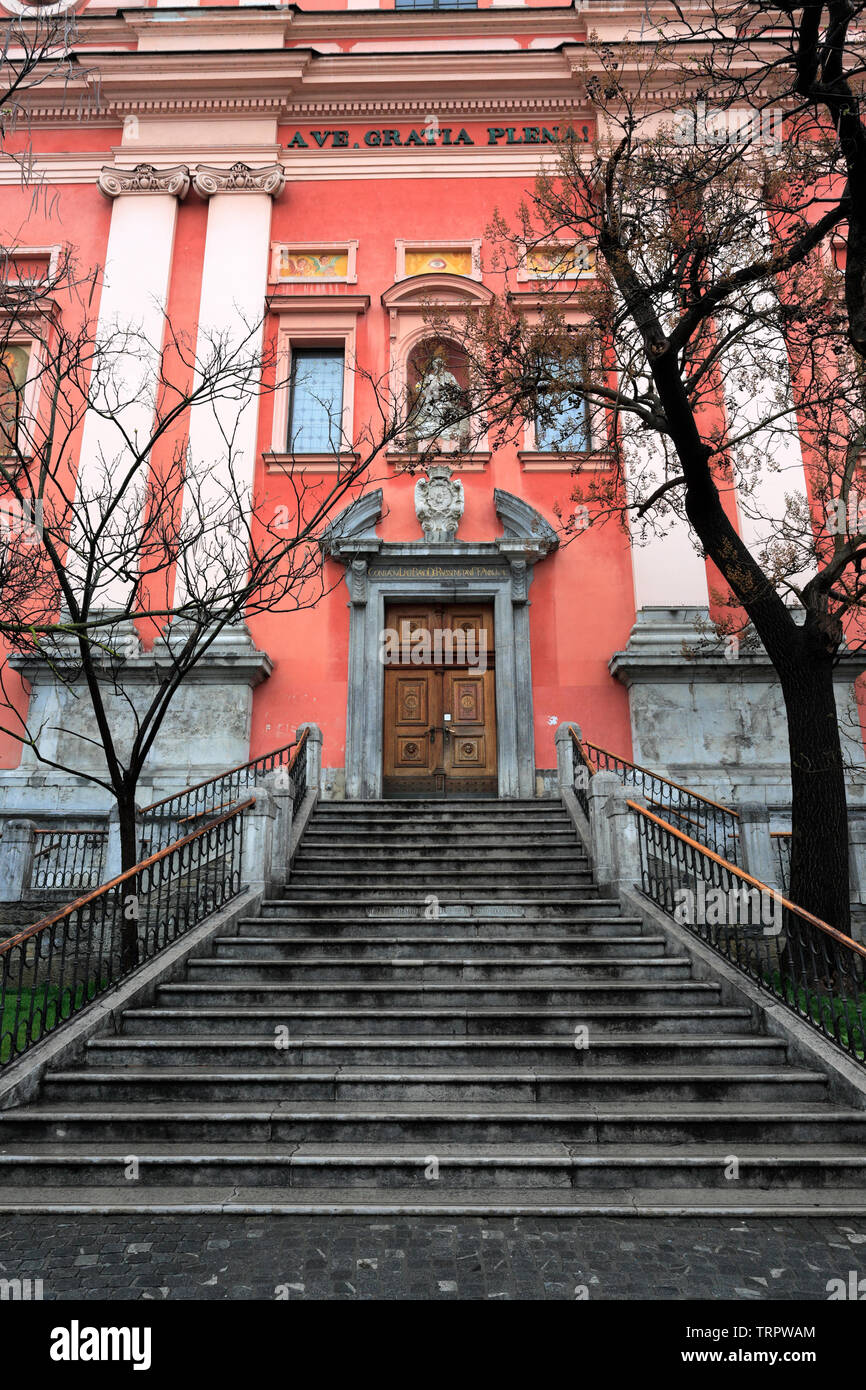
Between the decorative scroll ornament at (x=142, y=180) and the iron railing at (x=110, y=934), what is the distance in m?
12.5

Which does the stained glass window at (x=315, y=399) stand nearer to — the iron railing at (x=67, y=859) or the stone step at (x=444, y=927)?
the iron railing at (x=67, y=859)

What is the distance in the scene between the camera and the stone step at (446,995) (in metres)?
7.58

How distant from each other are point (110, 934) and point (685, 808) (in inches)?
293

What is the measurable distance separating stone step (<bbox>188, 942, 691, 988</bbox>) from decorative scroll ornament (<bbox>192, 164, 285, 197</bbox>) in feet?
47.7

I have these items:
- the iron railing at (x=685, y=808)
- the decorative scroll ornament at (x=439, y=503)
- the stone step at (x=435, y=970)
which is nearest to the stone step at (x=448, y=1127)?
the stone step at (x=435, y=970)

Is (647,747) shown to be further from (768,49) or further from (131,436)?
(768,49)

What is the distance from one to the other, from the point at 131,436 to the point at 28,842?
24.4 ft

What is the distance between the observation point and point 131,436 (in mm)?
14789

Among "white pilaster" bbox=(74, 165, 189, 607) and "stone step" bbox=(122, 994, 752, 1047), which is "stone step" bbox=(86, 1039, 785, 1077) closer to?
"stone step" bbox=(122, 994, 752, 1047)

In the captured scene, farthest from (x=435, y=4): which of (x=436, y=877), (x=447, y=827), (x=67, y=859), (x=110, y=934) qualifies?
(x=110, y=934)

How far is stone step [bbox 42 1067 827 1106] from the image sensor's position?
247 inches

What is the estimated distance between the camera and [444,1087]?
20.7 feet

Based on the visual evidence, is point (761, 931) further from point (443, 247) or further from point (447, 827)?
point (443, 247)

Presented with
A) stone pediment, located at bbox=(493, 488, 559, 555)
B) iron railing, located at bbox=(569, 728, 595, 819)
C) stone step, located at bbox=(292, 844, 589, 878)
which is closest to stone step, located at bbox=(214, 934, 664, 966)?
stone step, located at bbox=(292, 844, 589, 878)
